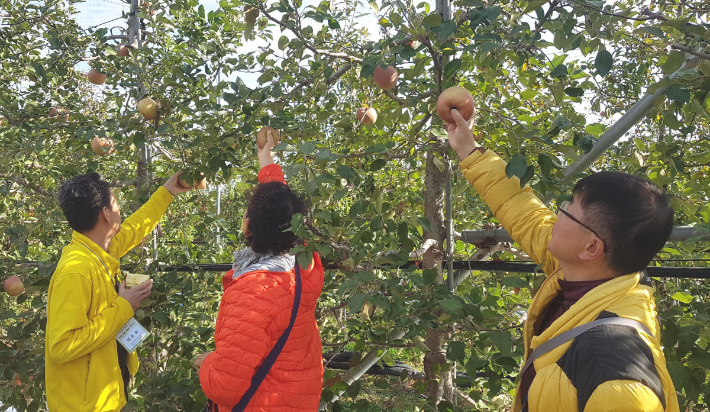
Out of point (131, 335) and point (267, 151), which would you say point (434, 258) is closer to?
point (267, 151)

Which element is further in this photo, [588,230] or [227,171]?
[227,171]

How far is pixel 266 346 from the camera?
133cm

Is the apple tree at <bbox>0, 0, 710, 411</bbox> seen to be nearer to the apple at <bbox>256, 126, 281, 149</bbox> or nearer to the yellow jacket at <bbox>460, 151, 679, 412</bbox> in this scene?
the apple at <bbox>256, 126, 281, 149</bbox>

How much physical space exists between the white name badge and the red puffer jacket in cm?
45

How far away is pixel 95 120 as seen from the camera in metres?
2.15

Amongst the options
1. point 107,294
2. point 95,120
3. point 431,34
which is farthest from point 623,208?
point 95,120

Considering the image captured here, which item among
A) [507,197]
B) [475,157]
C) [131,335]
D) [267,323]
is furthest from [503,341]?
[131,335]

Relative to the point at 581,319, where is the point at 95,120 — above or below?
above

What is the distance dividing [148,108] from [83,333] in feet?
3.11

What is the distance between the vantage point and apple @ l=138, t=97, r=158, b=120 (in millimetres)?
2021

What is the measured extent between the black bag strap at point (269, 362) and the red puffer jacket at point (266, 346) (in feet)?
0.04

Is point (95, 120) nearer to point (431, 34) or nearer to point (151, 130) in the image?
point (151, 130)

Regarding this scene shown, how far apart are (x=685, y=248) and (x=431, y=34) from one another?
109 cm

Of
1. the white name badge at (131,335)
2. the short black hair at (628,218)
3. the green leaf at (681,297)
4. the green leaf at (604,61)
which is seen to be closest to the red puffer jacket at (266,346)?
the white name badge at (131,335)
